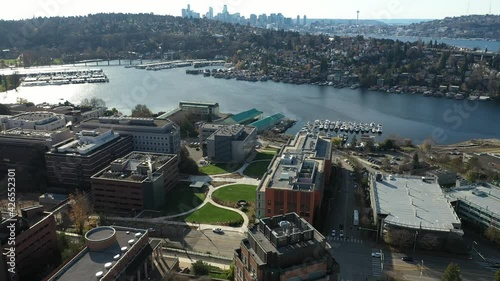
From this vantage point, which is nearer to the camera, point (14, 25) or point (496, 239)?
point (496, 239)

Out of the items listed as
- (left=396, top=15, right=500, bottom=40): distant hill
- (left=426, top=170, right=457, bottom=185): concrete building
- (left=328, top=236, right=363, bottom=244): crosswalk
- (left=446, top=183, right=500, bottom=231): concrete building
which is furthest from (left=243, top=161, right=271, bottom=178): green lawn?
(left=396, top=15, right=500, bottom=40): distant hill

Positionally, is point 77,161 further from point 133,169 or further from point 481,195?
point 481,195

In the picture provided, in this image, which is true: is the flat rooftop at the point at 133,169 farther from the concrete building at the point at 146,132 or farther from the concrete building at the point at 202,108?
the concrete building at the point at 202,108

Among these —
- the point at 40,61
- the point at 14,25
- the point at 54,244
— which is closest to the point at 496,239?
the point at 54,244

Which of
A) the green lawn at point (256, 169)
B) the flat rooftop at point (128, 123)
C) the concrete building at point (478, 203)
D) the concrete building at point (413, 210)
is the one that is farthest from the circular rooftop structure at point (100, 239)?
the concrete building at point (478, 203)

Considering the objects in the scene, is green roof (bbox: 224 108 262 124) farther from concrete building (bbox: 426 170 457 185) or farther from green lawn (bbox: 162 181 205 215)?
concrete building (bbox: 426 170 457 185)

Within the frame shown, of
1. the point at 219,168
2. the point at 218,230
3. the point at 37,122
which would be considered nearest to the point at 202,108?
the point at 219,168

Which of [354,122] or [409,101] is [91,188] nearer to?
[354,122]
